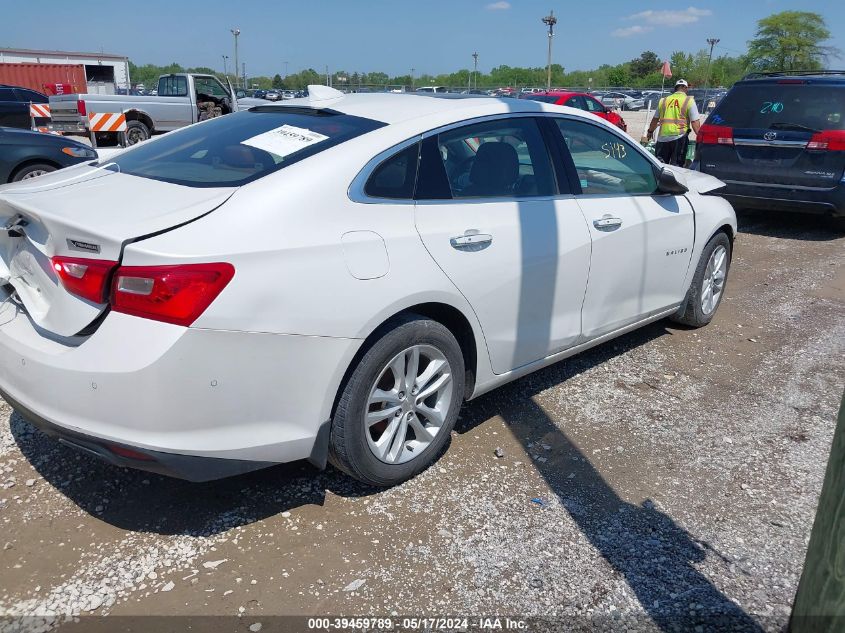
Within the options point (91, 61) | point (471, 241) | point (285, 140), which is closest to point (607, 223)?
point (471, 241)

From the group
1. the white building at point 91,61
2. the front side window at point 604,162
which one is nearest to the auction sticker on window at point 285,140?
the front side window at point 604,162

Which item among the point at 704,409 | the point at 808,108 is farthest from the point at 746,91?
the point at 704,409

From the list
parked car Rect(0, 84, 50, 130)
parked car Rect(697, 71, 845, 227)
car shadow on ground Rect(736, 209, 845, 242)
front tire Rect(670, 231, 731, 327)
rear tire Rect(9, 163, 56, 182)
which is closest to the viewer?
front tire Rect(670, 231, 731, 327)

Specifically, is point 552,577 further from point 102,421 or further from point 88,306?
point 88,306

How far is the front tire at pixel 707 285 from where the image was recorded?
16.4 feet

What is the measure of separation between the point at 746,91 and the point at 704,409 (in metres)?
5.94

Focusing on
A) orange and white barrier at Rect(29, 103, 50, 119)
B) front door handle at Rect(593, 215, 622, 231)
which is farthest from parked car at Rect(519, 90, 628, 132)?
front door handle at Rect(593, 215, 622, 231)

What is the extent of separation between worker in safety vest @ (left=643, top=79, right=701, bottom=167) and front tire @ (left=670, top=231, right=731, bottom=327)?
559cm

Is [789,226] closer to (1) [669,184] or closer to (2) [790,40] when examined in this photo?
(1) [669,184]

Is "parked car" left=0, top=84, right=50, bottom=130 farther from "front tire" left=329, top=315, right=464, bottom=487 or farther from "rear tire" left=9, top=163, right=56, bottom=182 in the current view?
"front tire" left=329, top=315, right=464, bottom=487

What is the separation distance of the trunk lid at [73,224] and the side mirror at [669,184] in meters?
2.79

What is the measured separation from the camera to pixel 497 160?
3566mm

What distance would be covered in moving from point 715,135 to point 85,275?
795 centimetres

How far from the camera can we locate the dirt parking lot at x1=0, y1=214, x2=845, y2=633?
2.53 metres
